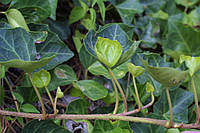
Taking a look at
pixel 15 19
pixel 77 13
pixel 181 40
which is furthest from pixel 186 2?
pixel 15 19

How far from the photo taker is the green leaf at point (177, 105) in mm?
760

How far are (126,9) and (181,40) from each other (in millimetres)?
273

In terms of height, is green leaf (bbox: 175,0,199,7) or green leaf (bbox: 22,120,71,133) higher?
green leaf (bbox: 175,0,199,7)

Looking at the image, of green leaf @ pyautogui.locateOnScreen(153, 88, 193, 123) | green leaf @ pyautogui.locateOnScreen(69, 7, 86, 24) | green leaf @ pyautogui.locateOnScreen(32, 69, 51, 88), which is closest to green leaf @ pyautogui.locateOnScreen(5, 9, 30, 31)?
green leaf @ pyautogui.locateOnScreen(32, 69, 51, 88)

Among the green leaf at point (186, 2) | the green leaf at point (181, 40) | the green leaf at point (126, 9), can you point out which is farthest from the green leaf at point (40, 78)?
the green leaf at point (186, 2)

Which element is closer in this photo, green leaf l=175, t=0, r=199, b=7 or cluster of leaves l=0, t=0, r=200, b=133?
cluster of leaves l=0, t=0, r=200, b=133

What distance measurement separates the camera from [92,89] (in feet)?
2.37

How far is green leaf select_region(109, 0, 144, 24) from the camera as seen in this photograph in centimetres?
95

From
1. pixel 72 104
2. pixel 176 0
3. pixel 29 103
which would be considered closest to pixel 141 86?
pixel 72 104

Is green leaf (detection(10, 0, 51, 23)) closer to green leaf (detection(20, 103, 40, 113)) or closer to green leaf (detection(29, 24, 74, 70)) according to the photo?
green leaf (detection(29, 24, 74, 70))

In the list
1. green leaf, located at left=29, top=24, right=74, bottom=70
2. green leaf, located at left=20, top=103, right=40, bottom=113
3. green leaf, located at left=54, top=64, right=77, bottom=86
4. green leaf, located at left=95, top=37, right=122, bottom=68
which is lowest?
green leaf, located at left=20, top=103, right=40, bottom=113

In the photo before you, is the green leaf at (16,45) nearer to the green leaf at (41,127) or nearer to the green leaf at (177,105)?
the green leaf at (41,127)

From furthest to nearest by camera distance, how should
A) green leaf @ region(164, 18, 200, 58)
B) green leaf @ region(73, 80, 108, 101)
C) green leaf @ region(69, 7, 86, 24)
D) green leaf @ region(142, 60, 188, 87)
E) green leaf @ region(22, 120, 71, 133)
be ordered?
green leaf @ region(164, 18, 200, 58) → green leaf @ region(69, 7, 86, 24) → green leaf @ region(73, 80, 108, 101) → green leaf @ region(22, 120, 71, 133) → green leaf @ region(142, 60, 188, 87)

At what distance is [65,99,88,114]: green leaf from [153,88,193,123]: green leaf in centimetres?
25
